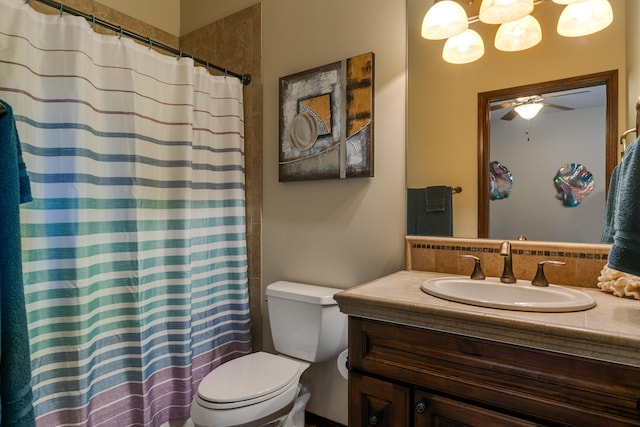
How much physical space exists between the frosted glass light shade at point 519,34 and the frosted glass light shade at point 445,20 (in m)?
0.14

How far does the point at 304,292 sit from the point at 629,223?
3.94ft

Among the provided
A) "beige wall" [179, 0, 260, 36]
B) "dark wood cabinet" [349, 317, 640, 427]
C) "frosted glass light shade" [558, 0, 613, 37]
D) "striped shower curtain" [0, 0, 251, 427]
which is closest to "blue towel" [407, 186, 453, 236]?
"dark wood cabinet" [349, 317, 640, 427]

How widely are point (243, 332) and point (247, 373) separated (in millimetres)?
490

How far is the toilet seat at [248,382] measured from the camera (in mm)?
1327

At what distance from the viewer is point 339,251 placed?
176 centimetres

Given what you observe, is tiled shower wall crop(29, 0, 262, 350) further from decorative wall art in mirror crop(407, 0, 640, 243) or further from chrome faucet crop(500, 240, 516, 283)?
chrome faucet crop(500, 240, 516, 283)

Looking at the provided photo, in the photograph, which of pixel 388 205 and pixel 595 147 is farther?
pixel 388 205

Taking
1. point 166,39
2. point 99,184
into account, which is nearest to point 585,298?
point 99,184

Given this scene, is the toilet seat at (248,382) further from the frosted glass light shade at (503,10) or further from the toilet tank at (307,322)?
the frosted glass light shade at (503,10)

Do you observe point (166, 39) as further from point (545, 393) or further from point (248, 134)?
point (545, 393)

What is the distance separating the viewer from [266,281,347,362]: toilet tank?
5.22ft

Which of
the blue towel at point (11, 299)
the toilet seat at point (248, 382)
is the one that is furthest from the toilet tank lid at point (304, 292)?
the blue towel at point (11, 299)

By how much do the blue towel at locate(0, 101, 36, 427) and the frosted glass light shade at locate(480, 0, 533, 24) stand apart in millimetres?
1591

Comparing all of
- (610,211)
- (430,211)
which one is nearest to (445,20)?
(430,211)
